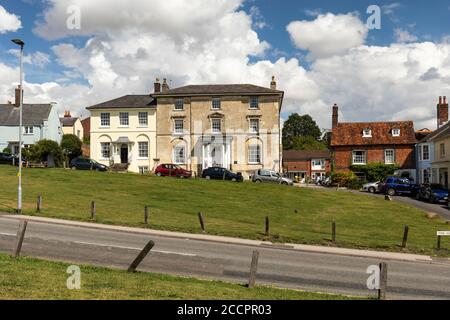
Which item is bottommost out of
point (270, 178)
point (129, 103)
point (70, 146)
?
point (270, 178)

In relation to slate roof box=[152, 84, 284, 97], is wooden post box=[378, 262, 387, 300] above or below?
below

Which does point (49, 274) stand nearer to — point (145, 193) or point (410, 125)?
point (145, 193)

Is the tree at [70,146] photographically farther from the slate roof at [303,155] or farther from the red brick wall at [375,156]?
the red brick wall at [375,156]

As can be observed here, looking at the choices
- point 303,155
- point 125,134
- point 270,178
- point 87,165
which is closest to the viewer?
point 270,178

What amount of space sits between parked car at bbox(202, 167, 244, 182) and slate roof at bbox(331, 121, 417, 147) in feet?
70.0

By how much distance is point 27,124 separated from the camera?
65.7 meters

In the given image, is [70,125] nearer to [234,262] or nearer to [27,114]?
[27,114]

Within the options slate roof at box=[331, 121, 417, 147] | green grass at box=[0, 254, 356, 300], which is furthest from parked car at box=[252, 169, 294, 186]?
green grass at box=[0, 254, 356, 300]

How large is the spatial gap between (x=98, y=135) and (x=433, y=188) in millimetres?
38109

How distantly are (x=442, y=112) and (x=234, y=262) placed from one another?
180 ft

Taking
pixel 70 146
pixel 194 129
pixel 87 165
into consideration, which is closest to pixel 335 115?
pixel 194 129

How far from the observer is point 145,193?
36.5m

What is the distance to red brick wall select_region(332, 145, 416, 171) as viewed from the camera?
201ft

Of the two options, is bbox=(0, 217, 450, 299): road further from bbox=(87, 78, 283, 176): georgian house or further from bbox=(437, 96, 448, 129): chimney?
bbox=(437, 96, 448, 129): chimney
